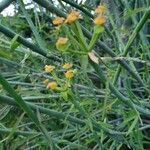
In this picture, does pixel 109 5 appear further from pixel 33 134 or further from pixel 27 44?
pixel 27 44

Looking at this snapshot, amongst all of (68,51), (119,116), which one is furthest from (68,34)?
(119,116)

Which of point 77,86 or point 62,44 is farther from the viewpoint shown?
point 77,86

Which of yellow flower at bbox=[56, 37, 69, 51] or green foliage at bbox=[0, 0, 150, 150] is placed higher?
yellow flower at bbox=[56, 37, 69, 51]

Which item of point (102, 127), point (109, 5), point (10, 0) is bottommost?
point (102, 127)

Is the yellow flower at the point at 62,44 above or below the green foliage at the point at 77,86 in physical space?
above

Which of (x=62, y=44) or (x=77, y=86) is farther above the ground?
(x=62, y=44)

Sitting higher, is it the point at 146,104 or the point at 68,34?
the point at 68,34

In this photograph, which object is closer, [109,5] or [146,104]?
[146,104]

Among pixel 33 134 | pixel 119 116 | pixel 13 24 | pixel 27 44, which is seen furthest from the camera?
pixel 13 24

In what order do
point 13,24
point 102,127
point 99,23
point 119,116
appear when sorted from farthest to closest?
point 13,24 < point 119,116 < point 102,127 < point 99,23
